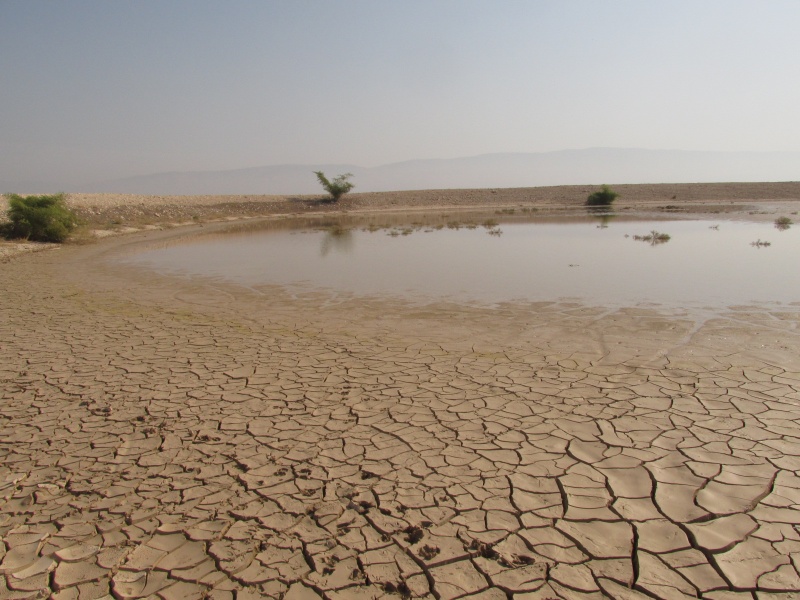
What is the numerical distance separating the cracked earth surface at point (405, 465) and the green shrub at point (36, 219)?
47.2ft

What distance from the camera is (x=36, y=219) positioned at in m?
18.2

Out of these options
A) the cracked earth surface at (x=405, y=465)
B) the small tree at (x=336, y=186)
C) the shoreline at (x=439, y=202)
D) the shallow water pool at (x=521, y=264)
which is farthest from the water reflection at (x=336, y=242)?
the small tree at (x=336, y=186)

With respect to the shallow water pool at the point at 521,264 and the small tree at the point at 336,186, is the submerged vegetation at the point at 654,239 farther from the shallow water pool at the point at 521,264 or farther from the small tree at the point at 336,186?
the small tree at the point at 336,186

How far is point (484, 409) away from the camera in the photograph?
14.1 feet

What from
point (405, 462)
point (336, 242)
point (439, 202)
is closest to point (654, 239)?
point (336, 242)

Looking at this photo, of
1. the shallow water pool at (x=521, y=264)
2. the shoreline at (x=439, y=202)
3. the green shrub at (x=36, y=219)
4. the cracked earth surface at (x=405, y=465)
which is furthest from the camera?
the shoreline at (x=439, y=202)

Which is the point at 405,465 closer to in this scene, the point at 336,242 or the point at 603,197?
the point at 336,242

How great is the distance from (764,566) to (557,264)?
1049 centimetres

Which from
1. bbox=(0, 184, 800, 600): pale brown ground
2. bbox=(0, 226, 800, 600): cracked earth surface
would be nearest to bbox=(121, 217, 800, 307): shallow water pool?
bbox=(0, 184, 800, 600): pale brown ground

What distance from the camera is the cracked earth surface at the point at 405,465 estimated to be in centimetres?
254

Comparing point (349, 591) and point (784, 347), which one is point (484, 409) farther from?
point (784, 347)

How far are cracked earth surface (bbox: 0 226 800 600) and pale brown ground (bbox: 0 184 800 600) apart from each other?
0.05 feet

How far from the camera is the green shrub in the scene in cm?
1814

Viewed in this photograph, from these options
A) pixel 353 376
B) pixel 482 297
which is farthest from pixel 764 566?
pixel 482 297
